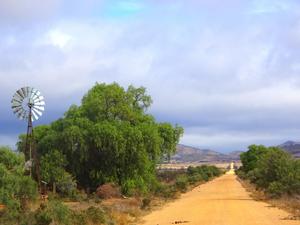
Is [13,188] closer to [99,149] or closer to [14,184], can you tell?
[14,184]

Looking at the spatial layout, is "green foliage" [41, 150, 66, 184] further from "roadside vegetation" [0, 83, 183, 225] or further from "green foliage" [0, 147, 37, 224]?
"green foliage" [0, 147, 37, 224]

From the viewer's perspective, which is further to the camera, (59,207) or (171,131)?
(171,131)

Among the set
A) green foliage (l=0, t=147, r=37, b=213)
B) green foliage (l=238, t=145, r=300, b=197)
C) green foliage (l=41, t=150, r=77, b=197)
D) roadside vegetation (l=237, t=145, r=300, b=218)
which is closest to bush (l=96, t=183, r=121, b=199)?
green foliage (l=41, t=150, r=77, b=197)

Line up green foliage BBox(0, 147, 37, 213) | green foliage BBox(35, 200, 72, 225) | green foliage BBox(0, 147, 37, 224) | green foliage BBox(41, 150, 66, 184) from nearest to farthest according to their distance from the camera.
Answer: green foliage BBox(35, 200, 72, 225)
green foliage BBox(0, 147, 37, 224)
green foliage BBox(0, 147, 37, 213)
green foliage BBox(41, 150, 66, 184)

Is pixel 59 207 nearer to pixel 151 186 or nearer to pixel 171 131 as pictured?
pixel 151 186

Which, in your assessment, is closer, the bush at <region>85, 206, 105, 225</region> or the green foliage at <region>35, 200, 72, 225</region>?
the green foliage at <region>35, 200, 72, 225</region>

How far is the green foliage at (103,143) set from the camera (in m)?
50.2

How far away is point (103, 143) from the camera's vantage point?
1989 inches

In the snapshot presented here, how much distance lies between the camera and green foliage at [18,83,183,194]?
165ft

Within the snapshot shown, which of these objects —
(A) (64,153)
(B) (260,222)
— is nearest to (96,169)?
(A) (64,153)

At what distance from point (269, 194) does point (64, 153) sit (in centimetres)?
1800

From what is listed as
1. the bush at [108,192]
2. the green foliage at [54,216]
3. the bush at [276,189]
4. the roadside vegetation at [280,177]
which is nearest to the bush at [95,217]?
the green foliage at [54,216]

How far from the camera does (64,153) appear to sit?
51.8 metres

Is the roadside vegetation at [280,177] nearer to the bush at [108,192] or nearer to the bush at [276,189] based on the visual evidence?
the bush at [276,189]
